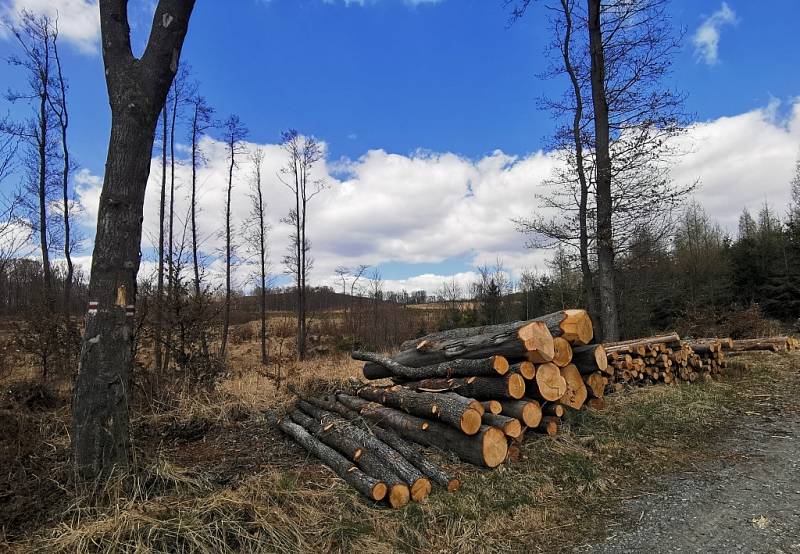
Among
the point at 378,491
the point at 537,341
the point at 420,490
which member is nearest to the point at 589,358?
the point at 537,341

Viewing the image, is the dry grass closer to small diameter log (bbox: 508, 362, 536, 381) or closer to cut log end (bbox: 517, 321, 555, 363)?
small diameter log (bbox: 508, 362, 536, 381)

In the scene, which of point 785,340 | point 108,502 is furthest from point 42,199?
point 785,340

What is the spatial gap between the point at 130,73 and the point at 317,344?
20453mm

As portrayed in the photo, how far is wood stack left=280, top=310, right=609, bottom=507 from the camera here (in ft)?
12.9

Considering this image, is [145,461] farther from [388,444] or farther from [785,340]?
[785,340]

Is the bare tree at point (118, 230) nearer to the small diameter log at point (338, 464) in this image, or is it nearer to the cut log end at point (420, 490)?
the small diameter log at point (338, 464)

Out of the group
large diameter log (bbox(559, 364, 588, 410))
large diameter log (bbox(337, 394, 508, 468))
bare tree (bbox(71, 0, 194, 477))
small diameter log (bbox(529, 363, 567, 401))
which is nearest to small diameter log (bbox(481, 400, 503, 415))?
large diameter log (bbox(337, 394, 508, 468))

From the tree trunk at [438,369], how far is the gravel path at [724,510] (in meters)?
1.71

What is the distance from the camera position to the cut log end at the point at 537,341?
15.8 ft

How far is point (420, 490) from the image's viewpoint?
3.60 meters

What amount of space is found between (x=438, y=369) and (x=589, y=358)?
6.28ft

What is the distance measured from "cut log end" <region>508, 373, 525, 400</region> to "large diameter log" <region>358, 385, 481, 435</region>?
59cm

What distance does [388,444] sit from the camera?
433cm

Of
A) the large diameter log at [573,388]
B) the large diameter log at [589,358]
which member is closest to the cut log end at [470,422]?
the large diameter log at [573,388]
